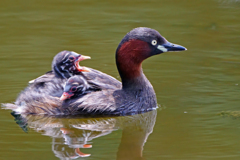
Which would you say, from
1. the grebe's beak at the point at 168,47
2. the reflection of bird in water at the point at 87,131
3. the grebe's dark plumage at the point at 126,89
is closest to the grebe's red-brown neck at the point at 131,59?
the grebe's dark plumage at the point at 126,89

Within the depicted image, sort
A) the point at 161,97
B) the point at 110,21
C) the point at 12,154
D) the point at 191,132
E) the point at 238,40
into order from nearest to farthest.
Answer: the point at 12,154
the point at 191,132
the point at 161,97
the point at 238,40
the point at 110,21

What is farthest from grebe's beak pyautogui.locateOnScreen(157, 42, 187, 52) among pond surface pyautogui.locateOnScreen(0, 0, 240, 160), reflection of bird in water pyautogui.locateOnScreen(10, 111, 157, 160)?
reflection of bird in water pyautogui.locateOnScreen(10, 111, 157, 160)

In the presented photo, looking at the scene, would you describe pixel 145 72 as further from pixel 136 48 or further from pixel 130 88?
pixel 136 48

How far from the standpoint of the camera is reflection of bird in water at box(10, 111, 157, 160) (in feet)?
17.4

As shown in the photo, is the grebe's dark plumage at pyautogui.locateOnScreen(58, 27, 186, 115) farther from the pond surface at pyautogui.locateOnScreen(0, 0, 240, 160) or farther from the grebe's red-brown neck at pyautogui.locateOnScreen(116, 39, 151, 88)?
the pond surface at pyautogui.locateOnScreen(0, 0, 240, 160)

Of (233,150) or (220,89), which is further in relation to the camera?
(220,89)

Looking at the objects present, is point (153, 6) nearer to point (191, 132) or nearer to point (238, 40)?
point (238, 40)

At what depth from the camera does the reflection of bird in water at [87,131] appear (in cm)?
531

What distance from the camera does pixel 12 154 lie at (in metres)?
5.11

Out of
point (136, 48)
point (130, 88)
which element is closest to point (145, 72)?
point (130, 88)

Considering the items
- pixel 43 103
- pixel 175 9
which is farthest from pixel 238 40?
pixel 43 103

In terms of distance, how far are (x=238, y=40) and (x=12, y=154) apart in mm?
6058

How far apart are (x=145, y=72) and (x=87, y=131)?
2380 mm

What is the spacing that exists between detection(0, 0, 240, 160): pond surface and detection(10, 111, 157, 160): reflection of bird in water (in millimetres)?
12
